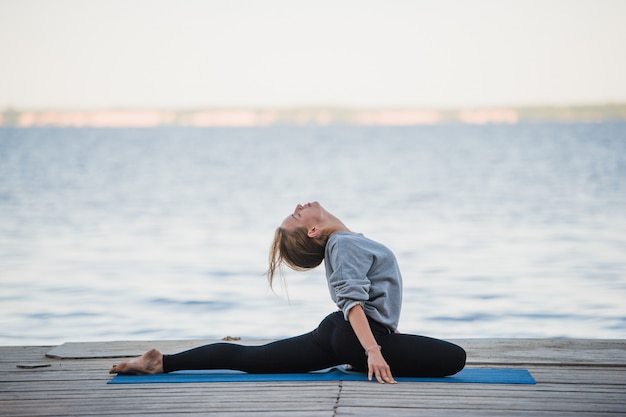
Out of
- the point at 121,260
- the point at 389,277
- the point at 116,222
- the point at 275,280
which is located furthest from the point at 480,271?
the point at 116,222

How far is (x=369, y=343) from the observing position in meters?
3.81

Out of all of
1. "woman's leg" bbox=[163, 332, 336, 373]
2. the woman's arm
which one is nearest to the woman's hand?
the woman's arm

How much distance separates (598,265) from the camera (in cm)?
1177

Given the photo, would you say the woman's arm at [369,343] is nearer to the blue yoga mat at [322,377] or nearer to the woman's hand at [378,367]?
the woman's hand at [378,367]

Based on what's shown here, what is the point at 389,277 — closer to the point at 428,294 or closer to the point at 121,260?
the point at 428,294

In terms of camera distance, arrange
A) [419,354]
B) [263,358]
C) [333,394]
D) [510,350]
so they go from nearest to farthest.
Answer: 1. [333,394]
2. [419,354]
3. [263,358]
4. [510,350]

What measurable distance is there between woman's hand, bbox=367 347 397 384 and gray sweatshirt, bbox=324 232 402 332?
7.3 inches

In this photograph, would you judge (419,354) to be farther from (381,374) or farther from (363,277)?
(363,277)

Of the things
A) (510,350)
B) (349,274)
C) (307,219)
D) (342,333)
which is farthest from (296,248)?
(510,350)

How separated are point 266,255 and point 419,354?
9.53 metres

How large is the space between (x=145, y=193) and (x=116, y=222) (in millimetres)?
10144

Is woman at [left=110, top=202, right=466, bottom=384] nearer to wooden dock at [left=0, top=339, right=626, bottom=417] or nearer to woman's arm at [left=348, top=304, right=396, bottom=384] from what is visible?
woman's arm at [left=348, top=304, right=396, bottom=384]

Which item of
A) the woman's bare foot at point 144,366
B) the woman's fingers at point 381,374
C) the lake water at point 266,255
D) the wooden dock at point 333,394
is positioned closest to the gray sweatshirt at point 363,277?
the woman's fingers at point 381,374

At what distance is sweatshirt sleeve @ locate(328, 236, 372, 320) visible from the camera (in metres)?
3.79
